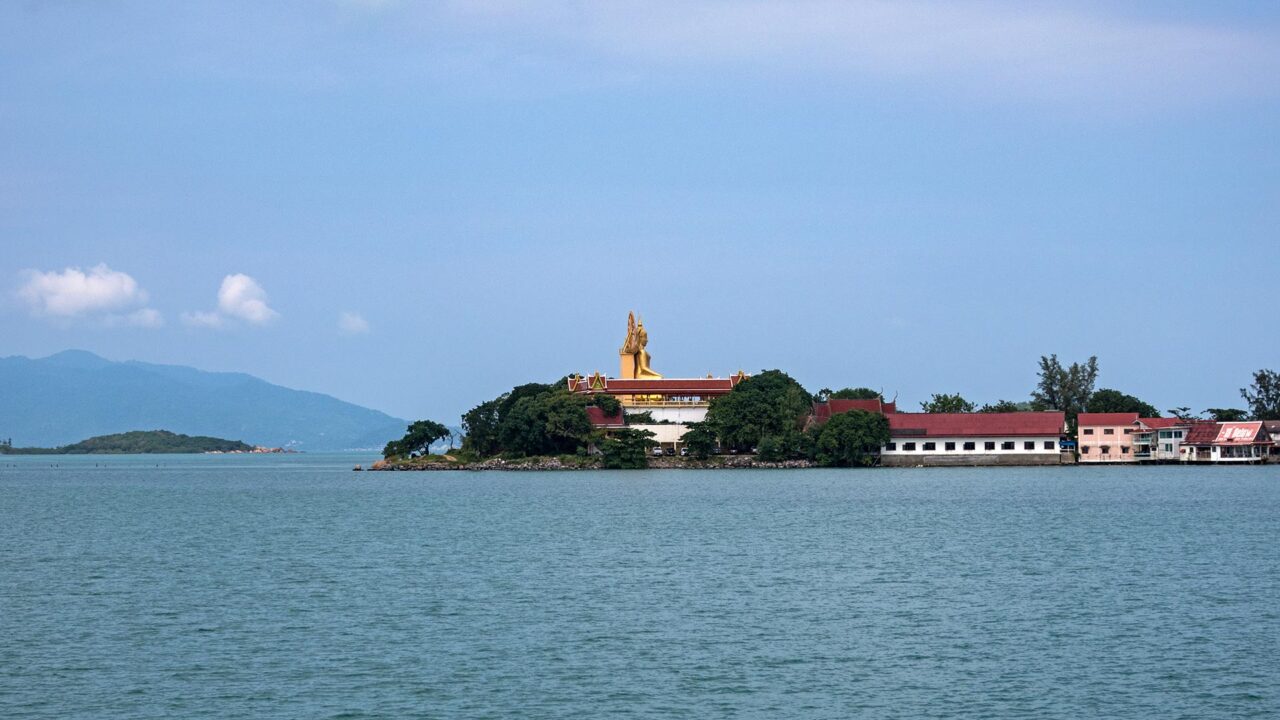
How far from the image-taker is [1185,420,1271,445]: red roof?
269ft

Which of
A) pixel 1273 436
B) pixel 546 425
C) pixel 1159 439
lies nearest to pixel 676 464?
pixel 546 425

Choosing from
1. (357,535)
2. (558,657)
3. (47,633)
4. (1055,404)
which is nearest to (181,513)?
(357,535)

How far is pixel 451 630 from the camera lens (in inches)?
830

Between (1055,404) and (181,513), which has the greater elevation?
(1055,404)

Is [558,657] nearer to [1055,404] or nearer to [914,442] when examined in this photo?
[914,442]

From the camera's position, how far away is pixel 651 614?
2245 centimetres

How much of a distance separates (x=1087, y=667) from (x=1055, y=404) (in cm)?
8483

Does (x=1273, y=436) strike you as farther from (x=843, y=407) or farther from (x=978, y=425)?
(x=843, y=407)

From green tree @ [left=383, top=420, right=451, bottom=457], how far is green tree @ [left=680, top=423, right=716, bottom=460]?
63.7ft

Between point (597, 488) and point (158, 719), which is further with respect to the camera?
point (597, 488)

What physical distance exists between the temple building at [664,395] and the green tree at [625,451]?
2.99 meters

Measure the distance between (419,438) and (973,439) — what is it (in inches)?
1453

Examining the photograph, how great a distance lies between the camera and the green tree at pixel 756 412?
77562mm

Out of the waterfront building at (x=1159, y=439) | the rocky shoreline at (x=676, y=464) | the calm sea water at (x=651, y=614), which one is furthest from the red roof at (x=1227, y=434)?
the calm sea water at (x=651, y=614)
